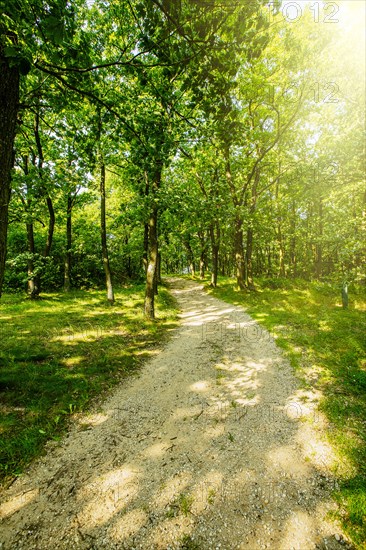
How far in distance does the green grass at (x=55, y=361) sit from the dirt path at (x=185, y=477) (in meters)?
0.54

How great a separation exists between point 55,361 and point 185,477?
18.3 ft

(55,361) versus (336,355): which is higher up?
(336,355)

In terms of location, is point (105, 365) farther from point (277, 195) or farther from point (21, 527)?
point (277, 195)

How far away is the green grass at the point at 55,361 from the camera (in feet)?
15.1

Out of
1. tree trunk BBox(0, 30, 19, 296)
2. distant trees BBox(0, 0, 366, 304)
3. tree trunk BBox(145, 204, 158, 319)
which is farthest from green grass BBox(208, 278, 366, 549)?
tree trunk BBox(0, 30, 19, 296)

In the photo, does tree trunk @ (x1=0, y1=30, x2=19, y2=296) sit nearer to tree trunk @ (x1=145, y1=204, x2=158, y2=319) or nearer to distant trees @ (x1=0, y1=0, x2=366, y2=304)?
distant trees @ (x1=0, y1=0, x2=366, y2=304)

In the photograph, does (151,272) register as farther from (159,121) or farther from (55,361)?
(159,121)

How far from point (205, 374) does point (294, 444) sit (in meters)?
3.16

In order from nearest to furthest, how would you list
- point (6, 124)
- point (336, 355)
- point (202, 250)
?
point (6, 124) → point (336, 355) → point (202, 250)

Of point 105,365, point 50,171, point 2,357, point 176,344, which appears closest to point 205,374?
point 176,344

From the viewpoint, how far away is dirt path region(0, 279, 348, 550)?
9.79ft

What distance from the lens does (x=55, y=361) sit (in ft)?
24.1

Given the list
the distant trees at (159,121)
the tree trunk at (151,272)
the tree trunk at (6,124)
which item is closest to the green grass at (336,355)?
the distant trees at (159,121)

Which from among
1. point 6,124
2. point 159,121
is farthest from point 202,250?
point 6,124
